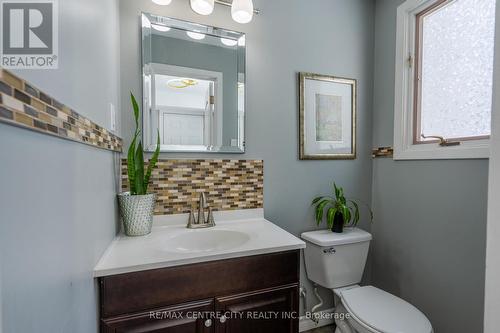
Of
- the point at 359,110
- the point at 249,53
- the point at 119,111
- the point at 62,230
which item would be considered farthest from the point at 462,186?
the point at 119,111

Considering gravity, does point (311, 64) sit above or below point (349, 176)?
above

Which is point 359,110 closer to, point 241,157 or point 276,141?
point 276,141

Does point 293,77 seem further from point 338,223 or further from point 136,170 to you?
point 136,170

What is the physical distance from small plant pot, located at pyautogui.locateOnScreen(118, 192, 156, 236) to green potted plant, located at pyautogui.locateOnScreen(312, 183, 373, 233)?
1045mm

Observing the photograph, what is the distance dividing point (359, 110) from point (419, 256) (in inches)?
41.1

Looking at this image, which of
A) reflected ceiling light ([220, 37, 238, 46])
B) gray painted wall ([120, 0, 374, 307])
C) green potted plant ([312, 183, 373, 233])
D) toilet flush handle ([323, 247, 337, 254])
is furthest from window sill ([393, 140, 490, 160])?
reflected ceiling light ([220, 37, 238, 46])

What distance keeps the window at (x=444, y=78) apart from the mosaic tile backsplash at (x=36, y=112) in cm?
164

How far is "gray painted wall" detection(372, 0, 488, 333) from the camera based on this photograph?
1.19m

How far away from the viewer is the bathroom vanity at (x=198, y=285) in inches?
32.8

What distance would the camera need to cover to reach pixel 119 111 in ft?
3.94

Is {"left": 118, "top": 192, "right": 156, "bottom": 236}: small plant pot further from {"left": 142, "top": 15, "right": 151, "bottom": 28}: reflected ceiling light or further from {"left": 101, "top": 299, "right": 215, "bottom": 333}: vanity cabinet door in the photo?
{"left": 142, "top": 15, "right": 151, "bottom": 28}: reflected ceiling light

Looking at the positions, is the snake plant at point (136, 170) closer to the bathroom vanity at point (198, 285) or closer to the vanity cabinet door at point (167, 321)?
the bathroom vanity at point (198, 285)

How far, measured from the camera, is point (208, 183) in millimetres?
1390

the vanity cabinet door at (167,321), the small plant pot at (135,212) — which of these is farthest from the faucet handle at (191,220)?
the vanity cabinet door at (167,321)
